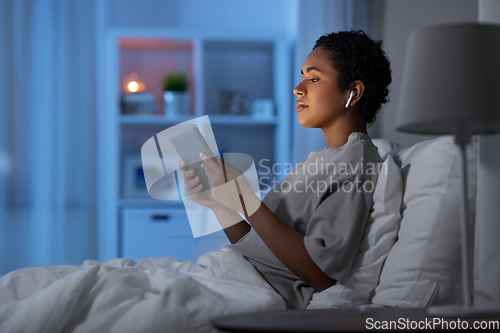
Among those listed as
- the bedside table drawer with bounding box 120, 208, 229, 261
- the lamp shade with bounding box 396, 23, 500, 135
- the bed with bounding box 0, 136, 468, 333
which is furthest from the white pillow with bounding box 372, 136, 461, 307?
the bedside table drawer with bounding box 120, 208, 229, 261

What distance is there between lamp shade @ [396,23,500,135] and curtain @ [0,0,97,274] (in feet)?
8.92

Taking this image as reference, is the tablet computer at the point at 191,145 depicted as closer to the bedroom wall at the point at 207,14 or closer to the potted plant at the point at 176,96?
the potted plant at the point at 176,96

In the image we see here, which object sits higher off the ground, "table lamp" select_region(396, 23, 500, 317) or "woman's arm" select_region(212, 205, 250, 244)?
"table lamp" select_region(396, 23, 500, 317)

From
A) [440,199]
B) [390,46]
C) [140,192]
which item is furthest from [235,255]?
[140,192]

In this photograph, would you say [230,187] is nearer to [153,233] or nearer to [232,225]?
[232,225]

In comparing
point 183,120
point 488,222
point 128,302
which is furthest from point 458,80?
point 183,120

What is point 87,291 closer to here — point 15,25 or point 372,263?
point 372,263

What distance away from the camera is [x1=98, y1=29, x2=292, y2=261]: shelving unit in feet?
9.80

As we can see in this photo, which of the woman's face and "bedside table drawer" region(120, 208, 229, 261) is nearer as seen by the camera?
the woman's face

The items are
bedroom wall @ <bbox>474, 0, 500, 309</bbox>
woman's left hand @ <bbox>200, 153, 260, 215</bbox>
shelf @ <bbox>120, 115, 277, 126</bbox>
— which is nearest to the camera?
bedroom wall @ <bbox>474, 0, 500, 309</bbox>

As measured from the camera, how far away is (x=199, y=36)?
3.10 m

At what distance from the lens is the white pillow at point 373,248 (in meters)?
1.00

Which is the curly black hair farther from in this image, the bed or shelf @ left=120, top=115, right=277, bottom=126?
shelf @ left=120, top=115, right=277, bottom=126

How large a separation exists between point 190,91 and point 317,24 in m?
1.01
